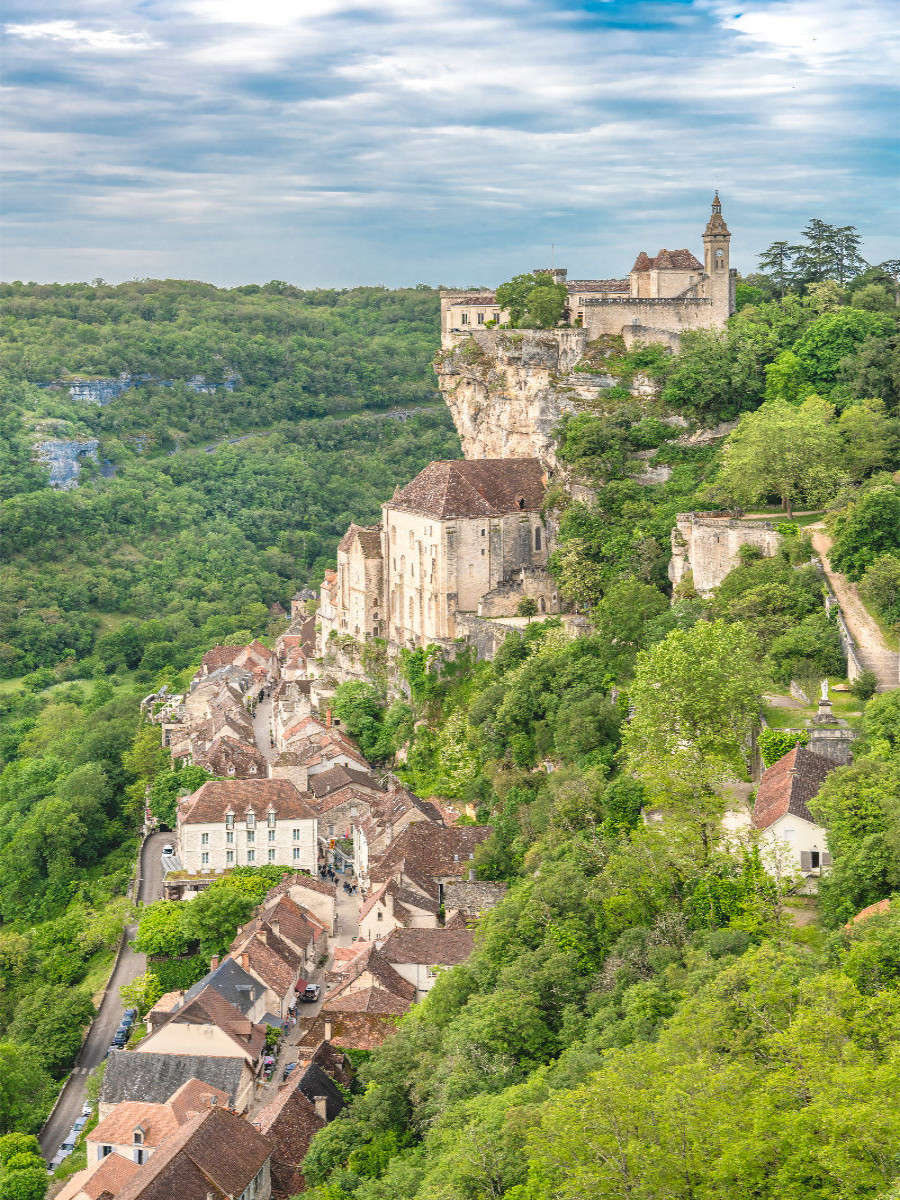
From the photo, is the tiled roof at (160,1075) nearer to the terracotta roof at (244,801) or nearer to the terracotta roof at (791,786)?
the terracotta roof at (244,801)

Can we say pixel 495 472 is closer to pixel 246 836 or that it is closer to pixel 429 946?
pixel 246 836

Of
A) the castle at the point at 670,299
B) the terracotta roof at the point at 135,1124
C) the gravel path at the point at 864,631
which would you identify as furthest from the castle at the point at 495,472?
the terracotta roof at the point at 135,1124

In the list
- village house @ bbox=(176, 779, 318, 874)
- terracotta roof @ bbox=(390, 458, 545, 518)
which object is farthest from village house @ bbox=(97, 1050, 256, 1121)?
terracotta roof @ bbox=(390, 458, 545, 518)

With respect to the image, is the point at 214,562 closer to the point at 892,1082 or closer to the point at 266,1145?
the point at 266,1145

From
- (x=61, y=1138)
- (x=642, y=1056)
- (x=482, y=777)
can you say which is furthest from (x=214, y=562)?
(x=642, y=1056)

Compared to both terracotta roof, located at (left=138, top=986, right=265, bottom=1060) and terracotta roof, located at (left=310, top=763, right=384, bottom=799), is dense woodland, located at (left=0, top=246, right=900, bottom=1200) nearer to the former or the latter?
terracotta roof, located at (left=310, top=763, right=384, bottom=799)

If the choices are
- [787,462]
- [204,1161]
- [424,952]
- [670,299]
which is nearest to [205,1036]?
[424,952]

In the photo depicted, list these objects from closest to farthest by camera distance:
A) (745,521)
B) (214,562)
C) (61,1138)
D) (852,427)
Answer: (61,1138) < (745,521) < (852,427) < (214,562)
